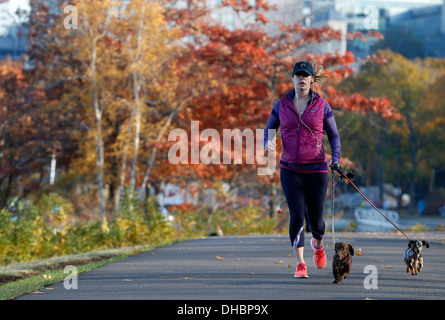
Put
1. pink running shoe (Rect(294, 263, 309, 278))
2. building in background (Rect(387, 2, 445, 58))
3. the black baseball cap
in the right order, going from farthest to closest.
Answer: building in background (Rect(387, 2, 445, 58))
pink running shoe (Rect(294, 263, 309, 278))
the black baseball cap

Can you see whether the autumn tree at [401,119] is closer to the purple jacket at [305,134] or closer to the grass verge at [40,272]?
the grass verge at [40,272]

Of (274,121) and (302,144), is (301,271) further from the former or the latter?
(274,121)

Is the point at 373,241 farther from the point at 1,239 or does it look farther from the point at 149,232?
the point at 1,239

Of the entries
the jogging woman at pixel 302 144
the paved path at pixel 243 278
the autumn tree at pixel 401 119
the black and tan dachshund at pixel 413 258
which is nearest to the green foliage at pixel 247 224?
the paved path at pixel 243 278

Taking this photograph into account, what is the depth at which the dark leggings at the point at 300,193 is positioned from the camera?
8969 mm

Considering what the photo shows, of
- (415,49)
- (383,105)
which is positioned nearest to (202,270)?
(383,105)

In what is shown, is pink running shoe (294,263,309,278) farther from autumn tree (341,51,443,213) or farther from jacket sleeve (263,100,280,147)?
autumn tree (341,51,443,213)

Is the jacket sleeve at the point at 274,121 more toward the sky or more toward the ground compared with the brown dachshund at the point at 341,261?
more toward the sky

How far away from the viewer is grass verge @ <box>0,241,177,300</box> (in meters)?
8.89

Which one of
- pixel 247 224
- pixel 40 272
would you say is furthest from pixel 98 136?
pixel 40 272

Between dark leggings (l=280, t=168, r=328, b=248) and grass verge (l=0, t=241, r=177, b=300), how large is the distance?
269cm

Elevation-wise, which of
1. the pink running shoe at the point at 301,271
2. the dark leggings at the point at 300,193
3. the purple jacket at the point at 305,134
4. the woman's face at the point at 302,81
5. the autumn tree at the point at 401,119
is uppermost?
the autumn tree at the point at 401,119

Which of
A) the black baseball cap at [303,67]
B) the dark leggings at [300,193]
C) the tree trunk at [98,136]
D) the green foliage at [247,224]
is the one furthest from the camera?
the tree trunk at [98,136]

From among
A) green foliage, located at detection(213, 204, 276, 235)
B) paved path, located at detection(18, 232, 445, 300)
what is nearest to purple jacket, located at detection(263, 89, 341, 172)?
paved path, located at detection(18, 232, 445, 300)
